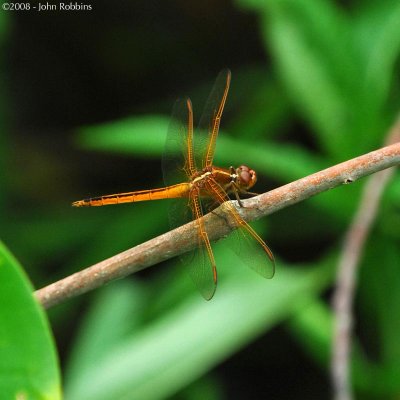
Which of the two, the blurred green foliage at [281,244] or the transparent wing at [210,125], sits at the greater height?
the transparent wing at [210,125]

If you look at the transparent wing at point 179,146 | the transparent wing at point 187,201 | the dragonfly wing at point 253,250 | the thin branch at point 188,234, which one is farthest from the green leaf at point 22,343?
the transparent wing at point 179,146

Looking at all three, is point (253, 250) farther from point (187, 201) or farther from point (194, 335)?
point (194, 335)

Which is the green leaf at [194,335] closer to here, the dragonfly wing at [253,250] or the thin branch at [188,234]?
the dragonfly wing at [253,250]

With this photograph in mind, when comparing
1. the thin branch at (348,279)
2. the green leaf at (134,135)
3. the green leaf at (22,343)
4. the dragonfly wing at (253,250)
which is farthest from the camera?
the green leaf at (134,135)

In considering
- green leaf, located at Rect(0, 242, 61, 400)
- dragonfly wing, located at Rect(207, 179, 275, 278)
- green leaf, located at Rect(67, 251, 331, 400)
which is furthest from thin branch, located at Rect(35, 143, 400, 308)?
green leaf, located at Rect(67, 251, 331, 400)

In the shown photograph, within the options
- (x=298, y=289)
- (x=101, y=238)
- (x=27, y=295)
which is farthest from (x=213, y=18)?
(x=27, y=295)

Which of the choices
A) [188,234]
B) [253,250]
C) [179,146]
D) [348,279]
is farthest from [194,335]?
[188,234]
